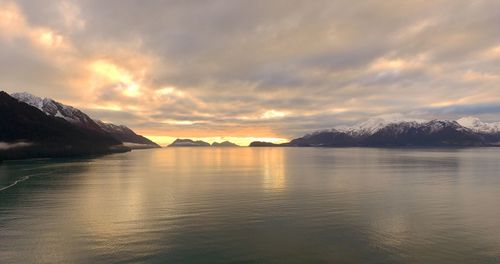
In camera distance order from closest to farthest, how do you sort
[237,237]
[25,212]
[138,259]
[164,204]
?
[138,259], [237,237], [25,212], [164,204]

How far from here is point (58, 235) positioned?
38219 millimetres

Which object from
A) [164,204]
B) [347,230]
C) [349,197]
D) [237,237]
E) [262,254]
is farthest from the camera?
[349,197]

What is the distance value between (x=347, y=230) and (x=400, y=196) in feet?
99.0

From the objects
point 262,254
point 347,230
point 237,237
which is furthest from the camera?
point 347,230

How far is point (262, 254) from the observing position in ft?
108

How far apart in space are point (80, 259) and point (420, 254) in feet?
95.9

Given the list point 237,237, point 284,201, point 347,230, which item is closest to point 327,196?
point 284,201

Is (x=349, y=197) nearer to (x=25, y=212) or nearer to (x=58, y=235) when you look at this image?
(x=58, y=235)

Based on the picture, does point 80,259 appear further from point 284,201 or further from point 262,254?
point 284,201

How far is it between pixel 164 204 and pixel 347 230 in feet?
97.6

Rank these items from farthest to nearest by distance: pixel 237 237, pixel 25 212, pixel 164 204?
pixel 164 204, pixel 25 212, pixel 237 237

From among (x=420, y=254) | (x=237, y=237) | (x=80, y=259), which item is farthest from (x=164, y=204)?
(x=420, y=254)

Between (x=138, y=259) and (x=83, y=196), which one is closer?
(x=138, y=259)

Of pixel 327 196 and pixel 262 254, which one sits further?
pixel 327 196
